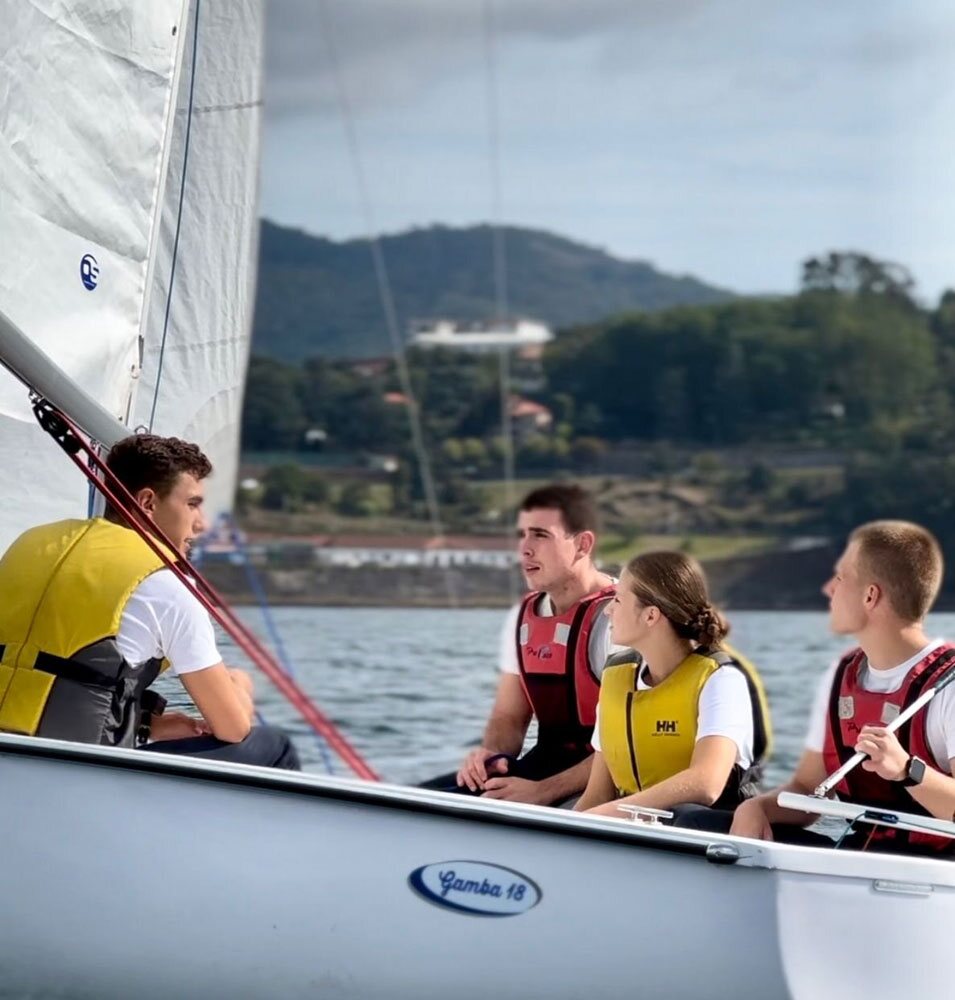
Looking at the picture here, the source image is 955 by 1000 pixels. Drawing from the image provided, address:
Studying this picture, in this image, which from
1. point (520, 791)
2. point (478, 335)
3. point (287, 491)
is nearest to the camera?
point (520, 791)

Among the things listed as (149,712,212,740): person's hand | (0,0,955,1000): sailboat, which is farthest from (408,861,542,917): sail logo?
(149,712,212,740): person's hand

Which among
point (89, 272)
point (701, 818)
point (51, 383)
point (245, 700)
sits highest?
point (89, 272)

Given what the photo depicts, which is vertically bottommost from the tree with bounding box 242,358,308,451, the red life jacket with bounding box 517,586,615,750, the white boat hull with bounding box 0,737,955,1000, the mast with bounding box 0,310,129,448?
the white boat hull with bounding box 0,737,955,1000

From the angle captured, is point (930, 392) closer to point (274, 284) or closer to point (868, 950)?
point (274, 284)

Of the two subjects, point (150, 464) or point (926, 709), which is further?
point (150, 464)

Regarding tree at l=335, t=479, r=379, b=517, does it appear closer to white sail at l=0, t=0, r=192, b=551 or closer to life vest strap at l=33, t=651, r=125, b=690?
white sail at l=0, t=0, r=192, b=551

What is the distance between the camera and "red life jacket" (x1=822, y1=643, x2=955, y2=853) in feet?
8.39

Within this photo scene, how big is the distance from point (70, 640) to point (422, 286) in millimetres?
50039

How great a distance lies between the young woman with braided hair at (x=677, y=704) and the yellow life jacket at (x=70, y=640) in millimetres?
691

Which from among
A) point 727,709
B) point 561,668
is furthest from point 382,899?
point 561,668

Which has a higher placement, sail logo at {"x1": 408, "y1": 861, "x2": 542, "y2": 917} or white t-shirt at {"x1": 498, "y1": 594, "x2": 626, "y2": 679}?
white t-shirt at {"x1": 498, "y1": 594, "x2": 626, "y2": 679}

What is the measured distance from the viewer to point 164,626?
2660 mm

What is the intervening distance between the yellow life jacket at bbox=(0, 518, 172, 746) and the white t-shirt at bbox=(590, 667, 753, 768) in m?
0.79

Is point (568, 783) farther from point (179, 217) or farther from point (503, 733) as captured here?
point (179, 217)
